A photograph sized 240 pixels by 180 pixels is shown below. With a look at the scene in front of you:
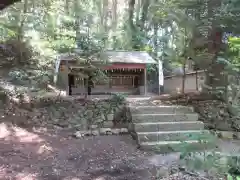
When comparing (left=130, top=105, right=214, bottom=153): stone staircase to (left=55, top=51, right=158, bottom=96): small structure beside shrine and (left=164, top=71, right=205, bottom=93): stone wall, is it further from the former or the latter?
(left=164, top=71, right=205, bottom=93): stone wall

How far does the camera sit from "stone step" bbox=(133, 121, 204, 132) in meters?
6.50

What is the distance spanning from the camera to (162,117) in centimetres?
699

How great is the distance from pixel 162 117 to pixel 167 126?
1.37 feet

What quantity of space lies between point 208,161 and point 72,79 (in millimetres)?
10075

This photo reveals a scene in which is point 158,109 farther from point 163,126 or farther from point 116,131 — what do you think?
point 116,131

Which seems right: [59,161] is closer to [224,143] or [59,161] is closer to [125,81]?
[224,143]

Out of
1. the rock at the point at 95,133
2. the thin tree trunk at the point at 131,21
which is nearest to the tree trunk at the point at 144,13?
the thin tree trunk at the point at 131,21

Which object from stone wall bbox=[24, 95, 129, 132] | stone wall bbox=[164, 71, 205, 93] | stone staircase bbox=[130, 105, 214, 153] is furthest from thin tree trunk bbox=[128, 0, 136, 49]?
stone staircase bbox=[130, 105, 214, 153]

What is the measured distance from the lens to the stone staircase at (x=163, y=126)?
5859mm

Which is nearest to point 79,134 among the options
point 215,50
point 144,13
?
point 215,50

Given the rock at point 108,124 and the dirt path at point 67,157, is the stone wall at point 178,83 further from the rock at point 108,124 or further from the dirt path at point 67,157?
the dirt path at point 67,157

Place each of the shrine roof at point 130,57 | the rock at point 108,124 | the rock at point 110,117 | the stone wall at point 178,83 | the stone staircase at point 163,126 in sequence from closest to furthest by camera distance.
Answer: the stone staircase at point 163,126 → the rock at point 108,124 → the rock at point 110,117 → the stone wall at point 178,83 → the shrine roof at point 130,57

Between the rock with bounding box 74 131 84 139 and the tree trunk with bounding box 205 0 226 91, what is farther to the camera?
the tree trunk with bounding box 205 0 226 91

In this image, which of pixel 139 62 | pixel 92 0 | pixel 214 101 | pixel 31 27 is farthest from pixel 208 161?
pixel 92 0
